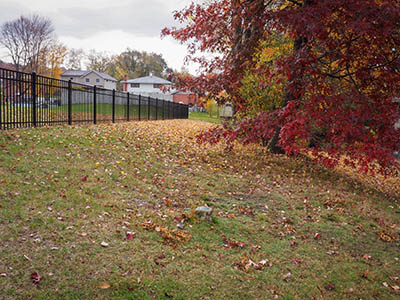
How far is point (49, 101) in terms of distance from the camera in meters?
8.94

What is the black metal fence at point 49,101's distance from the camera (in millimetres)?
7539

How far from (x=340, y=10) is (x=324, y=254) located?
3.54 meters

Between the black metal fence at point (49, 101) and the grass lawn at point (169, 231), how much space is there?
0.72 metres

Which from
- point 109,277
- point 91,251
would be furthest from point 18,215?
point 109,277

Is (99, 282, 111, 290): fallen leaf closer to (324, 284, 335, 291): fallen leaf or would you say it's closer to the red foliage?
(324, 284, 335, 291): fallen leaf

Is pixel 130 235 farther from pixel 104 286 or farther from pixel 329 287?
pixel 329 287

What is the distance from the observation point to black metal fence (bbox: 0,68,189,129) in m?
7.54

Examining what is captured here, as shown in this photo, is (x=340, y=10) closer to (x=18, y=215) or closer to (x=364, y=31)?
(x=364, y=31)

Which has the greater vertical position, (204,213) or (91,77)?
(91,77)

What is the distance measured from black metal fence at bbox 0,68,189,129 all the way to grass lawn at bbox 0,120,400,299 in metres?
0.72

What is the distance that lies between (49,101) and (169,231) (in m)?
6.78

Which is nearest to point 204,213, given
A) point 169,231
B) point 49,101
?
point 169,231

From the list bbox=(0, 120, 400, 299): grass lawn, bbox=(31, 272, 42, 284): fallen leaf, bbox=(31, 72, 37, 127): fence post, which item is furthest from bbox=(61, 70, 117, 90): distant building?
bbox=(31, 272, 42, 284): fallen leaf

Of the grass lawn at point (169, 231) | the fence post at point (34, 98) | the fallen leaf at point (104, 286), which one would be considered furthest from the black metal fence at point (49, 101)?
the fallen leaf at point (104, 286)
